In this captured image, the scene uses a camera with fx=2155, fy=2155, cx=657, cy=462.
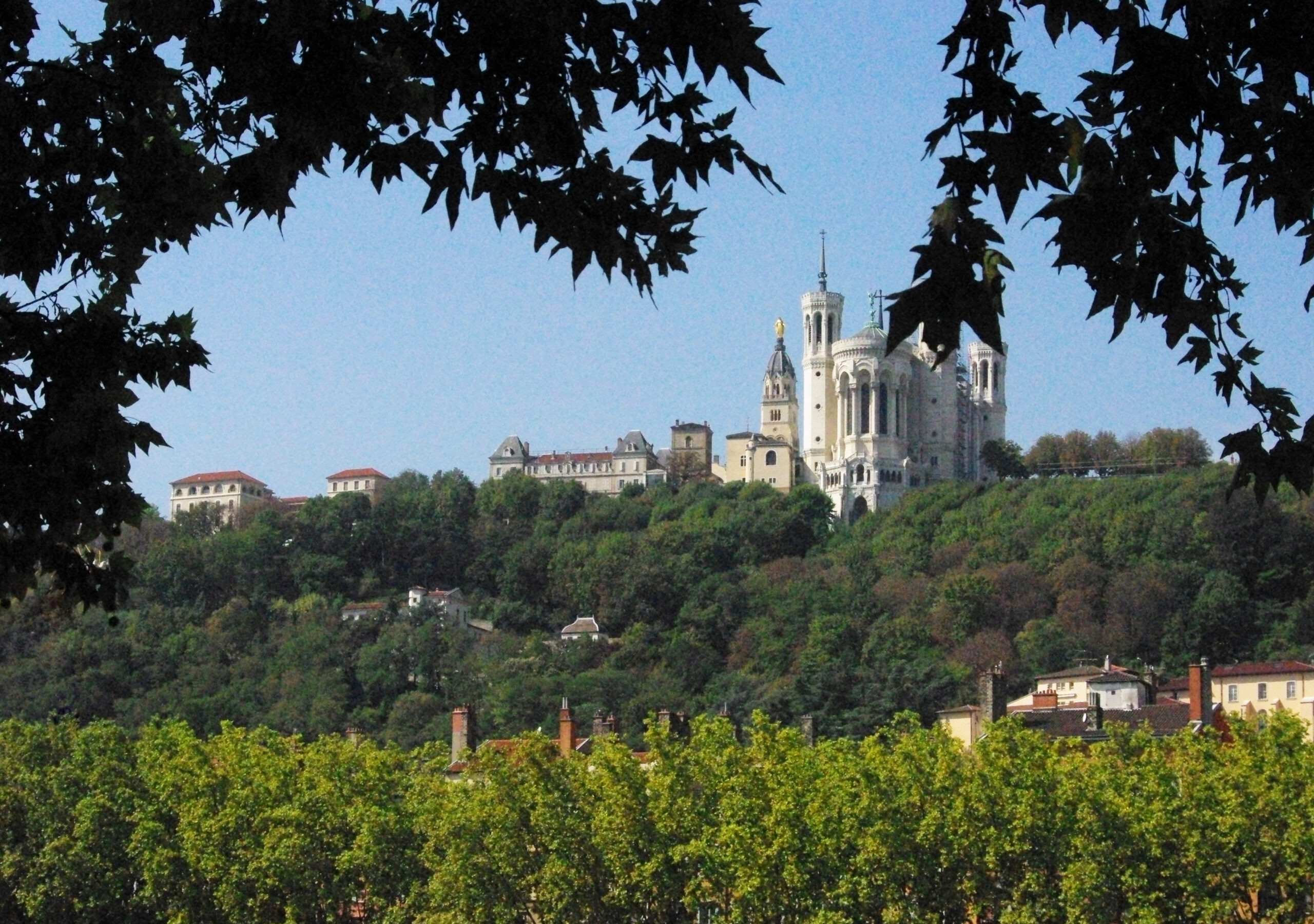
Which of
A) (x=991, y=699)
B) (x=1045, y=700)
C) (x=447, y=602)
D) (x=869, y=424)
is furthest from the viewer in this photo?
(x=869, y=424)

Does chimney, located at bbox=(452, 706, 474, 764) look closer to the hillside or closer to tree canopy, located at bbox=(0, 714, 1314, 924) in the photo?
tree canopy, located at bbox=(0, 714, 1314, 924)

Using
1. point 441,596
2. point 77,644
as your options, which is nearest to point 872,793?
point 77,644

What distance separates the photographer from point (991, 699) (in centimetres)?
5766

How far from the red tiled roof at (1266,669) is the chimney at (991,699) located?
17261mm

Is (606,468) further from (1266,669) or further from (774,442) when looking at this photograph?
(1266,669)

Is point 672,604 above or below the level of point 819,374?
below

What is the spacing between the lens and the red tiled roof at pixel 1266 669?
74.7 meters

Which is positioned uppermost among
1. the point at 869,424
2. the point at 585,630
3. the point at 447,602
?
the point at 869,424

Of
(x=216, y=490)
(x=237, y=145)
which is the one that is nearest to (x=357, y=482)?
(x=216, y=490)

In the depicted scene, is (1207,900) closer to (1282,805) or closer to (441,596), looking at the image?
(1282,805)

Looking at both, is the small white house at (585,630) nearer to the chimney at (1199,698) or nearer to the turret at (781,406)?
the turret at (781,406)

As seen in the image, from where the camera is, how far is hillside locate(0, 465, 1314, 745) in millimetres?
105562

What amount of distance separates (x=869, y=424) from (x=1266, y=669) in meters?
74.3

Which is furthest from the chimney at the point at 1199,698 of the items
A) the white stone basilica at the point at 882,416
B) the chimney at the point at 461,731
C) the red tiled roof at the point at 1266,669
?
the white stone basilica at the point at 882,416
